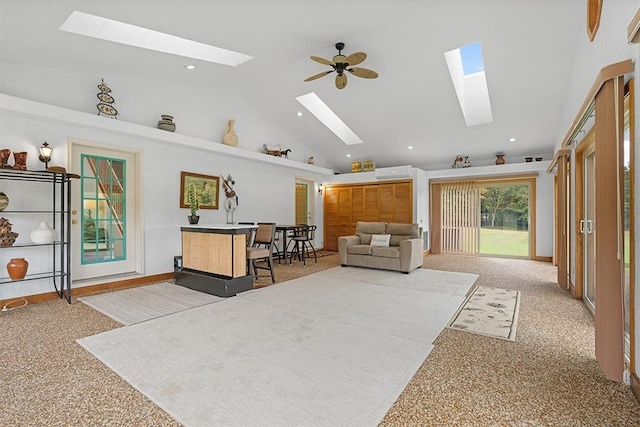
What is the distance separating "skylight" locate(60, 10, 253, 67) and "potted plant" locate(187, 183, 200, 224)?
225 cm

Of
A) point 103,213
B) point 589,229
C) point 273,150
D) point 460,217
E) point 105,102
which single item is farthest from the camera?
point 460,217

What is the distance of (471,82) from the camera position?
5629mm

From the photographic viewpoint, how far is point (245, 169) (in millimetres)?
6812

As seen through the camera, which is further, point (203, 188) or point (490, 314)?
point (203, 188)

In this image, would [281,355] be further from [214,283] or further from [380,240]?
[380,240]

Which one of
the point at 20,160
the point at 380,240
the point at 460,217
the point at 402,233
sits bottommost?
the point at 380,240

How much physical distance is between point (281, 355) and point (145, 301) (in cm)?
245

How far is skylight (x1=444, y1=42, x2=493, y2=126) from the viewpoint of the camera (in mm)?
4938

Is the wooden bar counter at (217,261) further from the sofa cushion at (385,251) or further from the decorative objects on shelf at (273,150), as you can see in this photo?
the decorative objects on shelf at (273,150)

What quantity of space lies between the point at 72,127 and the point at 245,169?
3.12 metres

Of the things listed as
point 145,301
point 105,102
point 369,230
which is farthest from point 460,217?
point 105,102

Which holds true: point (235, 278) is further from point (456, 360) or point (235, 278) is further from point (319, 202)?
point (319, 202)

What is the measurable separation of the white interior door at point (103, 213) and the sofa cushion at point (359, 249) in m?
3.79

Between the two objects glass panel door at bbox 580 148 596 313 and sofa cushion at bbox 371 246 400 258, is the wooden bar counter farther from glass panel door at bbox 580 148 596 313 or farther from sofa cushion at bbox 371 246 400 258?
glass panel door at bbox 580 148 596 313
